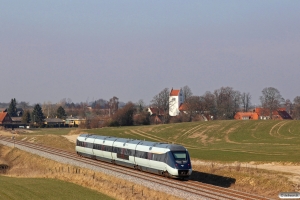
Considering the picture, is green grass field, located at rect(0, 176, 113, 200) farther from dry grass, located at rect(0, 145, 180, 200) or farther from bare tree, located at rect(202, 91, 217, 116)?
bare tree, located at rect(202, 91, 217, 116)

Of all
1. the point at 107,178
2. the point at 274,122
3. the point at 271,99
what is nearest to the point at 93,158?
the point at 107,178

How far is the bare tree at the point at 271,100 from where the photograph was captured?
150125mm

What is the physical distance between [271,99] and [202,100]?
23.2 metres

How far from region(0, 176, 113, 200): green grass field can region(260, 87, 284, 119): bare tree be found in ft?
396

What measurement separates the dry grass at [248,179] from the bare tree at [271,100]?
10771 centimetres

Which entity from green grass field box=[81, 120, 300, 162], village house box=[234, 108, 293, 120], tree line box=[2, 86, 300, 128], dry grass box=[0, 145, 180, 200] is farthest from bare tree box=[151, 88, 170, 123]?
dry grass box=[0, 145, 180, 200]

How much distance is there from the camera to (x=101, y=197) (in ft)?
104

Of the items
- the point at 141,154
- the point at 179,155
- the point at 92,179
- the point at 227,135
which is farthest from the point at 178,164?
the point at 227,135

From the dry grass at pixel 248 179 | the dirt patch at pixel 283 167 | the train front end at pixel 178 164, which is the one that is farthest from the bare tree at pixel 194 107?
the train front end at pixel 178 164

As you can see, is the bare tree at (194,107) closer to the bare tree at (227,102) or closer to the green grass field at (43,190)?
the bare tree at (227,102)

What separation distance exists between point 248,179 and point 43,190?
17037 millimetres

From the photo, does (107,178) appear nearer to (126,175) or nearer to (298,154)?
(126,175)

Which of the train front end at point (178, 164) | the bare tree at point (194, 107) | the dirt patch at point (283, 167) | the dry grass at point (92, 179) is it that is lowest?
the dry grass at point (92, 179)

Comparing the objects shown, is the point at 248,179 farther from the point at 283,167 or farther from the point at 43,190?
the point at 43,190
